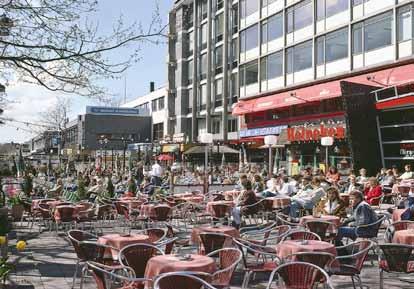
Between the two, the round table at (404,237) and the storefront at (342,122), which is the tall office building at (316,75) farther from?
the round table at (404,237)

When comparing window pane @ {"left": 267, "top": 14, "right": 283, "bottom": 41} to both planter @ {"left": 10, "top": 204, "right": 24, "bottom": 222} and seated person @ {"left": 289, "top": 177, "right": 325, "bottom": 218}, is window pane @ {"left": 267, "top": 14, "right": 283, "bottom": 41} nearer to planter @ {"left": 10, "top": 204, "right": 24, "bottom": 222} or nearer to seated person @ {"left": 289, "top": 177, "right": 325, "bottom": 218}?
seated person @ {"left": 289, "top": 177, "right": 325, "bottom": 218}

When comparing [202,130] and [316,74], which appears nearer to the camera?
[316,74]

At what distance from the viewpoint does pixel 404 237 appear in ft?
27.0

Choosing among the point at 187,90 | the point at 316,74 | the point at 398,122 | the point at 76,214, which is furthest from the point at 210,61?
the point at 76,214

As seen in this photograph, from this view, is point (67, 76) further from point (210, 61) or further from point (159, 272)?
point (210, 61)

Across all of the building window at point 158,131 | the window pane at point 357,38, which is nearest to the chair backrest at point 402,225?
the window pane at point 357,38

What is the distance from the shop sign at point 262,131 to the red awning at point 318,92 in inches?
61.4

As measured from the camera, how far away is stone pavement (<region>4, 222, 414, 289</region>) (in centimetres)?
820

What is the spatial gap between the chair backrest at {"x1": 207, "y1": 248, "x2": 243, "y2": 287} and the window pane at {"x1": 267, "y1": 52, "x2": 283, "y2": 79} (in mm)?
→ 33354

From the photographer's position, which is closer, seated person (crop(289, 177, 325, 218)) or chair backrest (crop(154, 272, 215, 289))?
chair backrest (crop(154, 272, 215, 289))

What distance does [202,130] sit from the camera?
2362 inches

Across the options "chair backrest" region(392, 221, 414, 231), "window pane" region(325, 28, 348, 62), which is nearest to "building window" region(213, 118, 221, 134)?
"window pane" region(325, 28, 348, 62)

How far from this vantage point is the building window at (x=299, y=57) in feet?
119

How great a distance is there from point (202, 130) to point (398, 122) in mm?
32825
